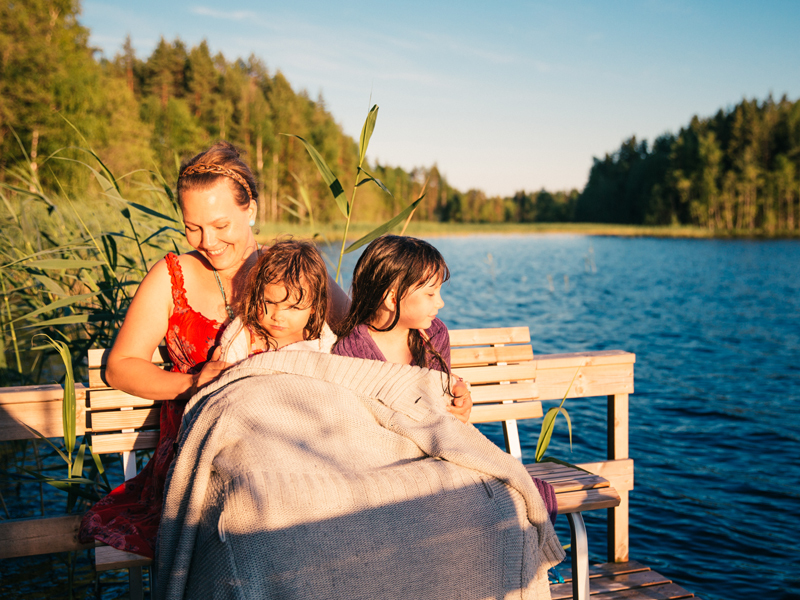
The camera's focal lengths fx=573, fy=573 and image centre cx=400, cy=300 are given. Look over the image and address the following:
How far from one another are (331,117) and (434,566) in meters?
51.4

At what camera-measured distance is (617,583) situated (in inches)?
95.8

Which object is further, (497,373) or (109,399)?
(497,373)

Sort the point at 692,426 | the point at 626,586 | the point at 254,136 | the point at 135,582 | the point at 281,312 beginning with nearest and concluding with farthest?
the point at 135,582, the point at 281,312, the point at 626,586, the point at 692,426, the point at 254,136

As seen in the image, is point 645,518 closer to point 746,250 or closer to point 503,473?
point 503,473

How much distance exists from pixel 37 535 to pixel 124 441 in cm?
39

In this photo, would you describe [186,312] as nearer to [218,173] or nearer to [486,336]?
[218,173]

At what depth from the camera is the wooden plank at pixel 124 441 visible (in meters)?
1.99

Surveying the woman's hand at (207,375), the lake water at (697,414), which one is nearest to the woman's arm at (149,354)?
the woman's hand at (207,375)

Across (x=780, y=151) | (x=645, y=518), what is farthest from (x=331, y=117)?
(x=645, y=518)

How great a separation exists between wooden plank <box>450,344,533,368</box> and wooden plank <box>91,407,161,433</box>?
1162 mm

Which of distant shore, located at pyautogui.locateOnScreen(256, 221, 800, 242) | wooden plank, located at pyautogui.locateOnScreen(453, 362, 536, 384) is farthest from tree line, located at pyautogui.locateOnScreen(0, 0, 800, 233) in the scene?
distant shore, located at pyautogui.locateOnScreen(256, 221, 800, 242)

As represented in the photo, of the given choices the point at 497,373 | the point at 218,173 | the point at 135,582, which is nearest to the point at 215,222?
the point at 218,173

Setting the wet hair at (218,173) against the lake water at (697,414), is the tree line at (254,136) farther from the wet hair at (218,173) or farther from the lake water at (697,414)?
the lake water at (697,414)

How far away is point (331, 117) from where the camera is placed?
49812 millimetres
